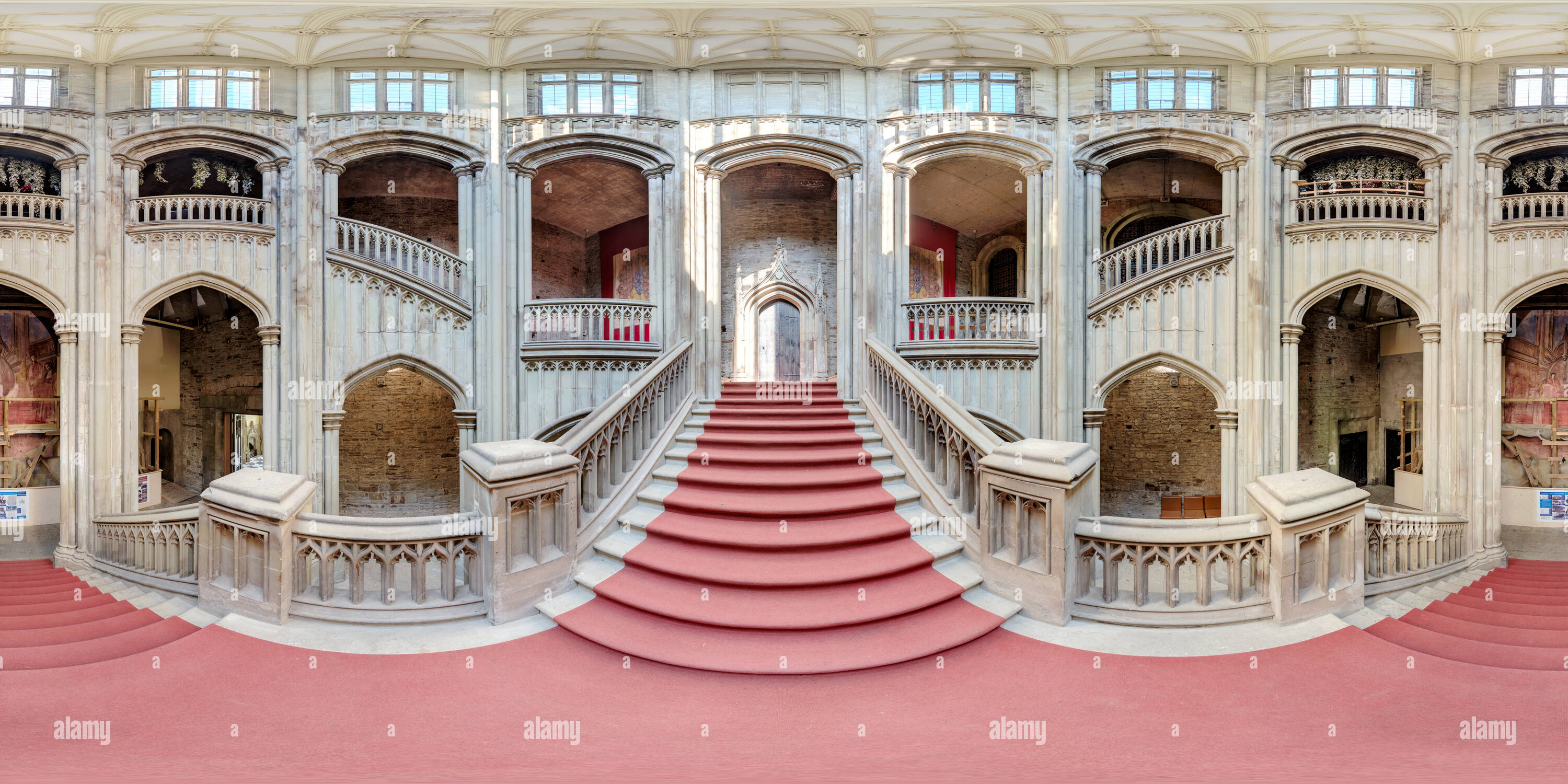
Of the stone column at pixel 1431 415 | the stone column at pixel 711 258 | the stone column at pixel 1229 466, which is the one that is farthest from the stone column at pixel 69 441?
the stone column at pixel 1431 415

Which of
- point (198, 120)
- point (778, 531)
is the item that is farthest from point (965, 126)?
point (198, 120)

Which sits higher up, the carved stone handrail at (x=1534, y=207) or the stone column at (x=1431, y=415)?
the carved stone handrail at (x=1534, y=207)

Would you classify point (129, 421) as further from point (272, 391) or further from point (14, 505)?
point (14, 505)

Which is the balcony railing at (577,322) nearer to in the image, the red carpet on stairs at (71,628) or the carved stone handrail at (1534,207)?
the red carpet on stairs at (71,628)

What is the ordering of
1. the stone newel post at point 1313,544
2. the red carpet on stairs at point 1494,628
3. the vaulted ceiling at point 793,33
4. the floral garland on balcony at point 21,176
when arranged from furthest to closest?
the floral garland on balcony at point 21,176
the vaulted ceiling at point 793,33
the stone newel post at point 1313,544
the red carpet on stairs at point 1494,628

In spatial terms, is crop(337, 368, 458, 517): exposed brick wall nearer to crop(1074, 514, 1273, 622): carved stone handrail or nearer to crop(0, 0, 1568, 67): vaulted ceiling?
crop(0, 0, 1568, 67): vaulted ceiling

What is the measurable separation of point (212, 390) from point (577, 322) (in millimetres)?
10614

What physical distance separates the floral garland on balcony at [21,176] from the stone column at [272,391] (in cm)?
438

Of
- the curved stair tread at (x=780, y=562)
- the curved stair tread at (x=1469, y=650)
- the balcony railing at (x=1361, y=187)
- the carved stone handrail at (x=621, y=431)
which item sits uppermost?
the balcony railing at (x=1361, y=187)

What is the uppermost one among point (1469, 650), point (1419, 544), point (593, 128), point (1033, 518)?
point (593, 128)

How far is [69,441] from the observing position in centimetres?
966

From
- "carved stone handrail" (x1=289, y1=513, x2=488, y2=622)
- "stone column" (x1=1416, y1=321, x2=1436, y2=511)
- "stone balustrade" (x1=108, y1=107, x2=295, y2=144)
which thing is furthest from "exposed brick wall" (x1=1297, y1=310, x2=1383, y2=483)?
"stone balustrade" (x1=108, y1=107, x2=295, y2=144)

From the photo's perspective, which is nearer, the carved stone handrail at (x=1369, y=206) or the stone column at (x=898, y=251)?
the carved stone handrail at (x=1369, y=206)

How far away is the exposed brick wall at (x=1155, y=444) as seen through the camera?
47.2ft
